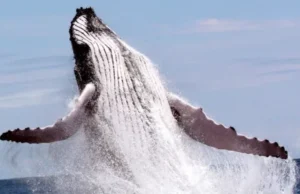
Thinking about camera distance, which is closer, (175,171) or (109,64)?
(175,171)

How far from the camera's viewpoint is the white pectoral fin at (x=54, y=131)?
9922mm

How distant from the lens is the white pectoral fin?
9.92 meters

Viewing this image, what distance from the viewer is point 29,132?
9922mm

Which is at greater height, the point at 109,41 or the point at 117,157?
the point at 109,41

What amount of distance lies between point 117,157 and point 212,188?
4.18ft

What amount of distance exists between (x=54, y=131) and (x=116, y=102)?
916mm

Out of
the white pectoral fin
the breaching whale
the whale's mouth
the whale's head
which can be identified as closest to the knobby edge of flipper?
the breaching whale

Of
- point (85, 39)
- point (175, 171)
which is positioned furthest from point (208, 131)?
point (85, 39)

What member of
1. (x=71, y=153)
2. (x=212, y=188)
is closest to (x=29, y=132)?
(x=71, y=153)

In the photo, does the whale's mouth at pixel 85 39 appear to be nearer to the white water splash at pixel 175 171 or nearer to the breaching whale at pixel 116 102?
the breaching whale at pixel 116 102

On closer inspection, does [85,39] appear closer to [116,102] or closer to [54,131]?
[116,102]

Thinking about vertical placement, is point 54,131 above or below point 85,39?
below

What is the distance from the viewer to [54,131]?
32.7 feet

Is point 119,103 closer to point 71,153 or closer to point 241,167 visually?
point 71,153
